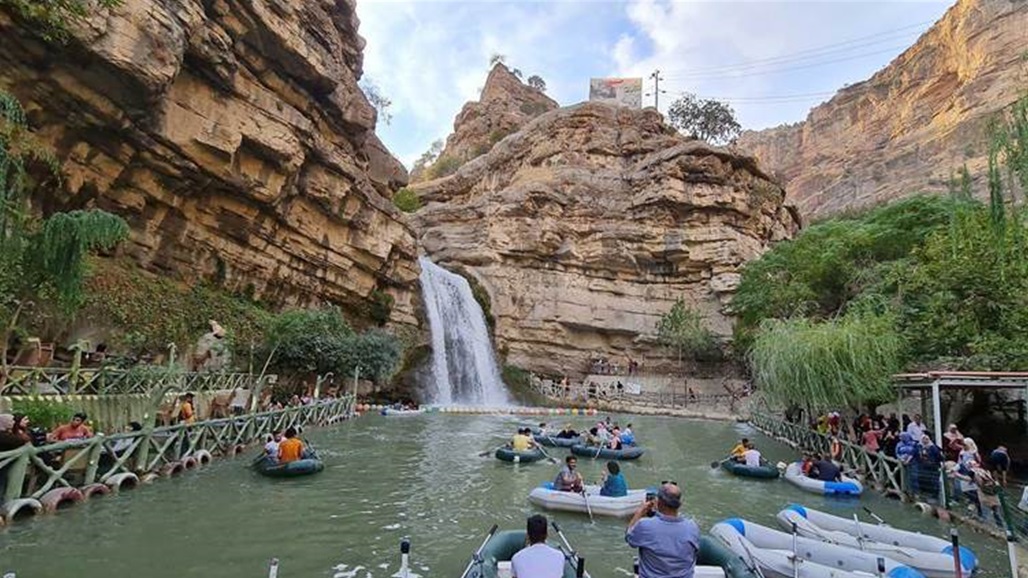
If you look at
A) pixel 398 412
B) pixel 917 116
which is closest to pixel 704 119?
pixel 917 116

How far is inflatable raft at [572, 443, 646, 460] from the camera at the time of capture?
18344 mm

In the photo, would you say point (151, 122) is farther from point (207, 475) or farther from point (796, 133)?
point (796, 133)

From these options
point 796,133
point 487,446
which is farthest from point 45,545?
point 796,133

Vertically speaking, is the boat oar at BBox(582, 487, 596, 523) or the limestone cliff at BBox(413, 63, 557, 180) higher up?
the limestone cliff at BBox(413, 63, 557, 180)

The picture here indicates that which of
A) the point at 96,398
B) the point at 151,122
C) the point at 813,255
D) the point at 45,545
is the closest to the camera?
the point at 45,545

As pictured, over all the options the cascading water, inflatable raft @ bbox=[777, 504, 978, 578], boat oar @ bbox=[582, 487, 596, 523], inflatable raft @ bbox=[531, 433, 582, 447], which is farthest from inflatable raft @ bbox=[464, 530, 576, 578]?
the cascading water

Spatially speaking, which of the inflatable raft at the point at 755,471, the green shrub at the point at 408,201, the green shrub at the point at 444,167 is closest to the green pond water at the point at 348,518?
the inflatable raft at the point at 755,471

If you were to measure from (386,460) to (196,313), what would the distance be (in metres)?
14.0

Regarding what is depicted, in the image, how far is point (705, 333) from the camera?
139ft

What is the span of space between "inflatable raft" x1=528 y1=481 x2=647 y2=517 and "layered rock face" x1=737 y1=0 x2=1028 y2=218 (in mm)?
47708

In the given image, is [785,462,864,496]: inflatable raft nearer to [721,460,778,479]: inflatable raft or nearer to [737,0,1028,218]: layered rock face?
[721,460,778,479]: inflatable raft

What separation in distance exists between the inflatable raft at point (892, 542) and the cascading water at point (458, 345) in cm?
2754

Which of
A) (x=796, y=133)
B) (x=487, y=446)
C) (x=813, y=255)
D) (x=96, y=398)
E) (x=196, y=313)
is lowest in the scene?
(x=487, y=446)

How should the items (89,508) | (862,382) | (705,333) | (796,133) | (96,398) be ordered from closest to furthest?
(89,508), (96,398), (862,382), (705,333), (796,133)
